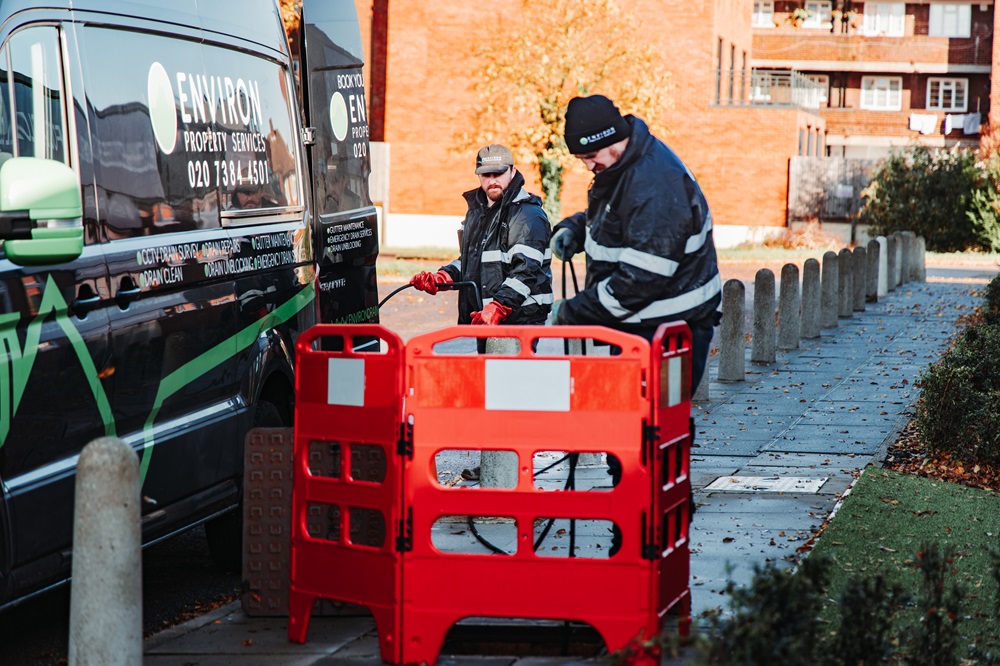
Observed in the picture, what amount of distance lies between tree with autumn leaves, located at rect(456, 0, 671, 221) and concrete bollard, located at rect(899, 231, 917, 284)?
1076 cm

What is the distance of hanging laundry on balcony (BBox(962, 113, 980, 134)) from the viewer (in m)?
67.9

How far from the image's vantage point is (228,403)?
627 centimetres

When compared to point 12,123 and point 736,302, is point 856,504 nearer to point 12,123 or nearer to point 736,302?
point 12,123

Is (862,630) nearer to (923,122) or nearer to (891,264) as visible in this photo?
(891,264)

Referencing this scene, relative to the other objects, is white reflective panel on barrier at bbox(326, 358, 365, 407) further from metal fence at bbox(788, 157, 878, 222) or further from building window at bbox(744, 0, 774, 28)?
building window at bbox(744, 0, 774, 28)

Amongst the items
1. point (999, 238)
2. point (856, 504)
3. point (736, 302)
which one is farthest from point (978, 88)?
point (856, 504)

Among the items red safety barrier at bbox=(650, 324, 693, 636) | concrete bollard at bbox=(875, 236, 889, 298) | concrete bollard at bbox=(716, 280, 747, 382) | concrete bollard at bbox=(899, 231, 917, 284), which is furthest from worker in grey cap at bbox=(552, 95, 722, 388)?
concrete bollard at bbox=(899, 231, 917, 284)

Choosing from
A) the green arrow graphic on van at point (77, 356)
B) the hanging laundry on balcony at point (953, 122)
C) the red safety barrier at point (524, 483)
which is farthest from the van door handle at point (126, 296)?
the hanging laundry on balcony at point (953, 122)

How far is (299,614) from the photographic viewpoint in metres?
5.28

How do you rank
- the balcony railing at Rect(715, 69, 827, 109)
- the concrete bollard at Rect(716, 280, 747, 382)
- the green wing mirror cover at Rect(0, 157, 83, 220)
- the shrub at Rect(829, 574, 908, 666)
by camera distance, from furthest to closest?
the balcony railing at Rect(715, 69, 827, 109)
the concrete bollard at Rect(716, 280, 747, 382)
the green wing mirror cover at Rect(0, 157, 83, 220)
the shrub at Rect(829, 574, 908, 666)

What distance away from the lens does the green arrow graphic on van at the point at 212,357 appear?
552 cm

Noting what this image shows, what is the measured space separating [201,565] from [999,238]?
33.1m

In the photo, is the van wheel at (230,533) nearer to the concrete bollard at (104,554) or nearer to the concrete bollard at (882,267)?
the concrete bollard at (104,554)

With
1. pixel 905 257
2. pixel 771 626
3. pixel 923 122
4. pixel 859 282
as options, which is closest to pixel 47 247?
pixel 771 626
